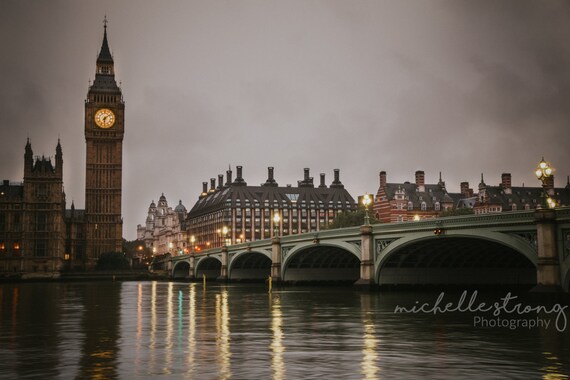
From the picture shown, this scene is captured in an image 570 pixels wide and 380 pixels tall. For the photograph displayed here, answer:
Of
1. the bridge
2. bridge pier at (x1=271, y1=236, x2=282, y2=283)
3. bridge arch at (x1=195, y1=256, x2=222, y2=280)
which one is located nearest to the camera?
the bridge

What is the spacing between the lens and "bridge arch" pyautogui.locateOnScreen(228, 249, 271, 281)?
116 metres

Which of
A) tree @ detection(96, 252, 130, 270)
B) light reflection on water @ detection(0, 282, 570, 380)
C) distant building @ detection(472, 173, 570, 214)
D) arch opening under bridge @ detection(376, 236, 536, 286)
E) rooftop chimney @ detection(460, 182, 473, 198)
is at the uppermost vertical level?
rooftop chimney @ detection(460, 182, 473, 198)

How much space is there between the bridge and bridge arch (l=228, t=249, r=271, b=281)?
0.85 feet

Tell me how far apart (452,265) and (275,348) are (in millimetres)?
52263

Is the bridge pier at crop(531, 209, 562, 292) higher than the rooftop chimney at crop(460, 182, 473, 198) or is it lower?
lower

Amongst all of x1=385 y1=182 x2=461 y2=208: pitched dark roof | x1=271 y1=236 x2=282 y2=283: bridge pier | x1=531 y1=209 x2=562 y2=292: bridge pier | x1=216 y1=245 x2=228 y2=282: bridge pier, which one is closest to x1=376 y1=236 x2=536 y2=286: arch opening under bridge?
x1=531 y1=209 x2=562 y2=292: bridge pier

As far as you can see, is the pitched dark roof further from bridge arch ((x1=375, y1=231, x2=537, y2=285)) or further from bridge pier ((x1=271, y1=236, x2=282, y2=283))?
bridge arch ((x1=375, y1=231, x2=537, y2=285))

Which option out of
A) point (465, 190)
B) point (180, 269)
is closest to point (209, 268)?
point (180, 269)

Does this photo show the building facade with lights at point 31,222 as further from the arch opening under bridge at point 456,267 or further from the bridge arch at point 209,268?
the arch opening under bridge at point 456,267

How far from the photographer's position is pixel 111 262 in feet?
579

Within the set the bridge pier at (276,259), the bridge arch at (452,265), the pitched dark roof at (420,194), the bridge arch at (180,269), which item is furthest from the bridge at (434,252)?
the pitched dark roof at (420,194)

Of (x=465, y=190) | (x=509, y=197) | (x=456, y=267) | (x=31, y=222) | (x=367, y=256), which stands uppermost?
(x=465, y=190)

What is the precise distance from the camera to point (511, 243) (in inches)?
1896

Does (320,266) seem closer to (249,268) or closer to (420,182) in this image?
(249,268)
